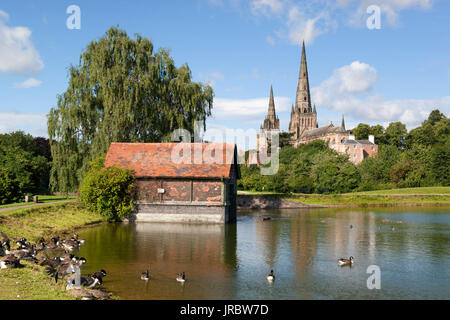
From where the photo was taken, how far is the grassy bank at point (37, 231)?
1371 cm

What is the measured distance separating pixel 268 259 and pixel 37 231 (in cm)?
1556

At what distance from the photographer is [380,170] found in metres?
85.9

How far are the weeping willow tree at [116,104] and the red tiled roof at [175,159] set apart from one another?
13.3ft

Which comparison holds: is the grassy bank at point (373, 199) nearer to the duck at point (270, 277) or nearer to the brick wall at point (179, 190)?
the brick wall at point (179, 190)

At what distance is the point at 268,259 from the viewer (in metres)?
22.0

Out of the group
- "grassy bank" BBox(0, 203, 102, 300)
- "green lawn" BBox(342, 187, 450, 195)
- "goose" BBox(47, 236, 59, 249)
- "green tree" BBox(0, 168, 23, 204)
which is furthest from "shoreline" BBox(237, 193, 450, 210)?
"goose" BBox(47, 236, 59, 249)

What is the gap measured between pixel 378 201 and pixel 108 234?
44032mm

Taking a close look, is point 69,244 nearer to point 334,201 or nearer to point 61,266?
point 61,266

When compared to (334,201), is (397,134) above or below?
above

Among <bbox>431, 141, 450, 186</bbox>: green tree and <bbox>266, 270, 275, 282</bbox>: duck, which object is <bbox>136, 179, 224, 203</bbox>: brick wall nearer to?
<bbox>266, 270, 275, 282</bbox>: duck

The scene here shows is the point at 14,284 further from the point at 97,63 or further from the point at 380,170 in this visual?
the point at 380,170

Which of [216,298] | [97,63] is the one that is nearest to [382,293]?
[216,298]

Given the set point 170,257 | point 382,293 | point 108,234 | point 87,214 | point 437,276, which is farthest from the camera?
point 87,214

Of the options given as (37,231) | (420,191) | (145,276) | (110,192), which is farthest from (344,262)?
(420,191)
